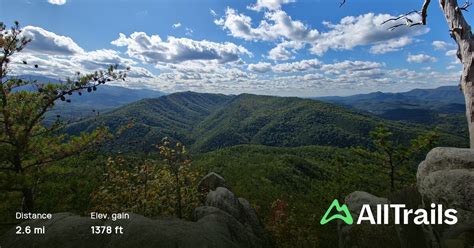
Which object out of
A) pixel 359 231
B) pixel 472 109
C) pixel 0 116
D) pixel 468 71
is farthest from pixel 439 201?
pixel 0 116

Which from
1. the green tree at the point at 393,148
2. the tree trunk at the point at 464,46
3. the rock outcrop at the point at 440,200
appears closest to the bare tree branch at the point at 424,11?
the tree trunk at the point at 464,46

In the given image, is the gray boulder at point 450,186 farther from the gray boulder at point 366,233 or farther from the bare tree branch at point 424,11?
the bare tree branch at point 424,11

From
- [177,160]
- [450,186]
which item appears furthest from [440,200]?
[177,160]

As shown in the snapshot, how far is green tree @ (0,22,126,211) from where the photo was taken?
30.6 feet

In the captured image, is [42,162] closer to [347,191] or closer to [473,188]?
[473,188]

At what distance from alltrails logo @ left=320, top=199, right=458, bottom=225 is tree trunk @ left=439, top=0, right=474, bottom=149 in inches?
92.8

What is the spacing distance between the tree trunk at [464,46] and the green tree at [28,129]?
11.6 meters

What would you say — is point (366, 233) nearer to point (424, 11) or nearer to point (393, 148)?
point (424, 11)

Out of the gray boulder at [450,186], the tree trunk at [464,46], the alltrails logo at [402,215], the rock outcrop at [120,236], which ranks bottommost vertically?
the alltrails logo at [402,215]

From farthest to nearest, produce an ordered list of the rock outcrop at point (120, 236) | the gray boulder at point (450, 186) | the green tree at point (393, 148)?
the green tree at point (393, 148)
the gray boulder at point (450, 186)
the rock outcrop at point (120, 236)

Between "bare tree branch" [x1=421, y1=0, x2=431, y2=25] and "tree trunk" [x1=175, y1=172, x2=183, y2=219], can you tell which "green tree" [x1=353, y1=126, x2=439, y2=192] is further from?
"tree trunk" [x1=175, y1=172, x2=183, y2=219]

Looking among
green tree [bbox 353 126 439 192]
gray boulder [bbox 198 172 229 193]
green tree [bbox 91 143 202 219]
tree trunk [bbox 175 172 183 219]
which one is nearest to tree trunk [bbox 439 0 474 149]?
green tree [bbox 91 143 202 219]

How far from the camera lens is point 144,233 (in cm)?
732

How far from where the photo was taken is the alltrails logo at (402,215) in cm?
849
